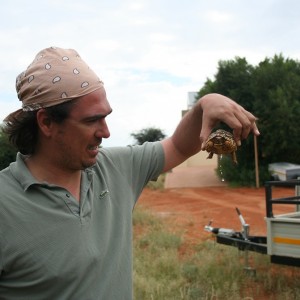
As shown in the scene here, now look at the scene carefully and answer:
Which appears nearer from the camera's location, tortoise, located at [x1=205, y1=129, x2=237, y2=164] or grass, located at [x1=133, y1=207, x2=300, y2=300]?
tortoise, located at [x1=205, y1=129, x2=237, y2=164]

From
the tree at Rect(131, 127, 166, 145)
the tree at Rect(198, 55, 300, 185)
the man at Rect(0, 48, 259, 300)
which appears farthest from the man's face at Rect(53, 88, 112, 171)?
the tree at Rect(131, 127, 166, 145)

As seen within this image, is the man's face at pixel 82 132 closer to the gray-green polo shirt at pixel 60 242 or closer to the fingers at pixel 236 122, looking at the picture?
the gray-green polo shirt at pixel 60 242

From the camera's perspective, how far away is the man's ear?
192cm

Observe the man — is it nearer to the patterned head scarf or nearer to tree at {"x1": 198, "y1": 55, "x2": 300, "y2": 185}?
the patterned head scarf

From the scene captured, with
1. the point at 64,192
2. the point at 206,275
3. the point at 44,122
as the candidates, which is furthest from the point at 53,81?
the point at 206,275

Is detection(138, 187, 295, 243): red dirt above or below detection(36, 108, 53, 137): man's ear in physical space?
below

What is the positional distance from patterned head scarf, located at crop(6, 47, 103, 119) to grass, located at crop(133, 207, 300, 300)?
4.24 meters

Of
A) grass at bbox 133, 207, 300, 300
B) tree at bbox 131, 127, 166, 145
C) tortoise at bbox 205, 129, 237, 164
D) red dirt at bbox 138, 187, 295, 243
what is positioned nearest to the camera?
tortoise at bbox 205, 129, 237, 164

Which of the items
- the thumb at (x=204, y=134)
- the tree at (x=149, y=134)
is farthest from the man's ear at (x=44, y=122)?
the tree at (x=149, y=134)

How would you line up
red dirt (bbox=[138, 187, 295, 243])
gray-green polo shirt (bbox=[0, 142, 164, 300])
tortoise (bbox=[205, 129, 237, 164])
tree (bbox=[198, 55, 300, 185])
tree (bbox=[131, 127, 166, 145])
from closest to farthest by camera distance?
1. gray-green polo shirt (bbox=[0, 142, 164, 300])
2. tortoise (bbox=[205, 129, 237, 164])
3. red dirt (bbox=[138, 187, 295, 243])
4. tree (bbox=[198, 55, 300, 185])
5. tree (bbox=[131, 127, 166, 145])

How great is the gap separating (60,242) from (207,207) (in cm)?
1438

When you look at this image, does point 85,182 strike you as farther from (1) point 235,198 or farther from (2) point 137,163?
(1) point 235,198

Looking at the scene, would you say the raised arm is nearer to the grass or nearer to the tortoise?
the tortoise

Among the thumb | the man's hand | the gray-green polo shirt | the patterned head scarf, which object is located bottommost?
the gray-green polo shirt
